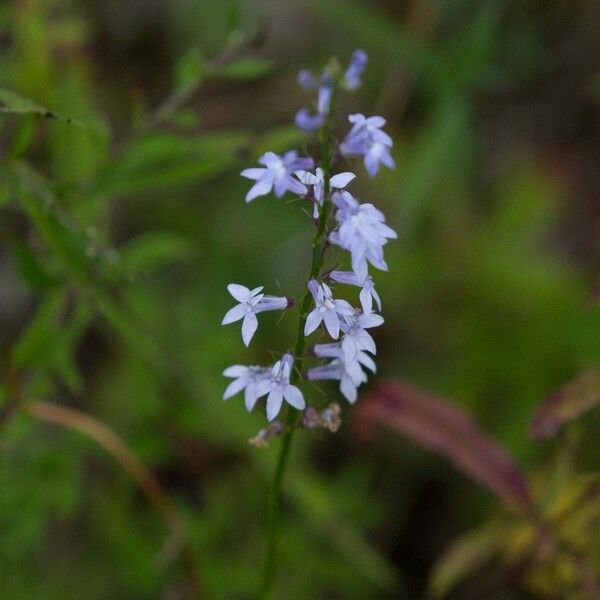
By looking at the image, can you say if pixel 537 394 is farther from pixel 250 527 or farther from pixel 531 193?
pixel 250 527

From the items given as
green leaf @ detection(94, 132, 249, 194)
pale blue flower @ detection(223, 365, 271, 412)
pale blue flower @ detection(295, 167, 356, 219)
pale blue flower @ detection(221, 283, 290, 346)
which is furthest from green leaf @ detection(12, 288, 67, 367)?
pale blue flower @ detection(295, 167, 356, 219)

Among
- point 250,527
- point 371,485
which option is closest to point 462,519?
point 371,485

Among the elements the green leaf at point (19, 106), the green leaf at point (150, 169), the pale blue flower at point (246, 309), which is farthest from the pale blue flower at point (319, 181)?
the green leaf at point (150, 169)

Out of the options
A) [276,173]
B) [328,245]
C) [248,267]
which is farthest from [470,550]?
[276,173]

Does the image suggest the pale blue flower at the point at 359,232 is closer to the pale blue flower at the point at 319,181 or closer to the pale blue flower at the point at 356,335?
the pale blue flower at the point at 319,181

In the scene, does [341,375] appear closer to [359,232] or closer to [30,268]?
[359,232]
